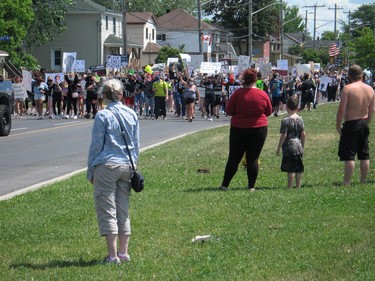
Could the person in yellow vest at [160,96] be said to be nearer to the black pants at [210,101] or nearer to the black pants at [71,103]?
the black pants at [210,101]

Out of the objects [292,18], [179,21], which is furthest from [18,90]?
[292,18]

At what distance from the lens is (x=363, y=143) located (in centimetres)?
1225

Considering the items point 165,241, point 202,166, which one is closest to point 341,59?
point 202,166

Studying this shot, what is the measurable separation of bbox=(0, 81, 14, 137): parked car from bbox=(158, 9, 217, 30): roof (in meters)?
81.1

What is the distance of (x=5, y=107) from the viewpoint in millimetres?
25109

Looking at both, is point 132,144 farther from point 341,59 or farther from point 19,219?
point 341,59

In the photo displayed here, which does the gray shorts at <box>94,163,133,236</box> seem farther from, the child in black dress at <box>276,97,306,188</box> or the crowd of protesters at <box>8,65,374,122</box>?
the crowd of protesters at <box>8,65,374,122</box>

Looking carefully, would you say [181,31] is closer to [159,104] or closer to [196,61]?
[196,61]

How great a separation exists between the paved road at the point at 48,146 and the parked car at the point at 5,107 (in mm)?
330

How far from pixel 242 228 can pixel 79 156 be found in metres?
10.5

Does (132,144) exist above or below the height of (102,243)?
above

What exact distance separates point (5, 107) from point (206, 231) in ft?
55.9

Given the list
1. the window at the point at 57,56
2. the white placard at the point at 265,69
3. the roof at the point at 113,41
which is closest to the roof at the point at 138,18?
the roof at the point at 113,41

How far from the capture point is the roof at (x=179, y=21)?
107m
